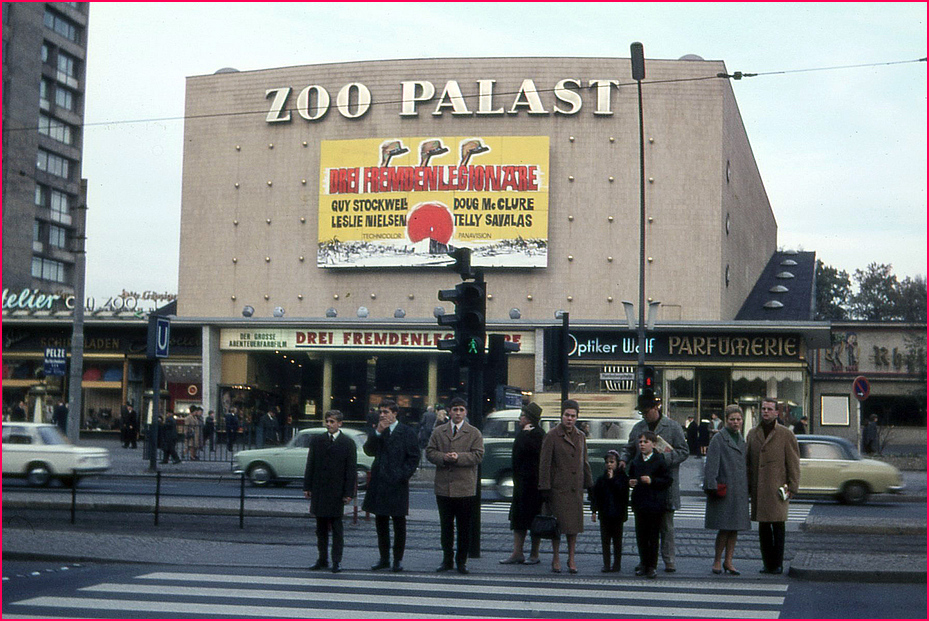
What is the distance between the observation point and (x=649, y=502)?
462 inches

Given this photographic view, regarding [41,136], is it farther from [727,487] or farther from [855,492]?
[727,487]

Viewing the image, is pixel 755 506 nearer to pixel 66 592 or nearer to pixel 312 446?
pixel 312 446

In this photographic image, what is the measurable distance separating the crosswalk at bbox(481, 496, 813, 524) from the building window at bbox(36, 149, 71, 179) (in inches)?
2624

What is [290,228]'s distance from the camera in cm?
4712

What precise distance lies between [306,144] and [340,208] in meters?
3.21

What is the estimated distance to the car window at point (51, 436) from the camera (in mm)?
24375

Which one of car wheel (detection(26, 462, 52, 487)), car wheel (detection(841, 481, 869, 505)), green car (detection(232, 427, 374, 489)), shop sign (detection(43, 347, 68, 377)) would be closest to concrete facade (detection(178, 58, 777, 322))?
shop sign (detection(43, 347, 68, 377))

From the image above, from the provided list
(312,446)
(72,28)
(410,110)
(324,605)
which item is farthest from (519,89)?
(72,28)

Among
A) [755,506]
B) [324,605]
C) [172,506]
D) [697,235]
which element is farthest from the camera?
[697,235]

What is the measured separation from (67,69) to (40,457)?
65.4m

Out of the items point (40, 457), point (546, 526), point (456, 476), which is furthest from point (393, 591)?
point (40, 457)

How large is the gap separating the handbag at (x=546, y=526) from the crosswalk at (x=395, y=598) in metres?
0.55

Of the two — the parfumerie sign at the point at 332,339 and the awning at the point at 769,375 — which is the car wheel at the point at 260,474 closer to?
the parfumerie sign at the point at 332,339

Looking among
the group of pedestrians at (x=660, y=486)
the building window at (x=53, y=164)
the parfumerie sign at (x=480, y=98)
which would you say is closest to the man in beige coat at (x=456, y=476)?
the group of pedestrians at (x=660, y=486)
